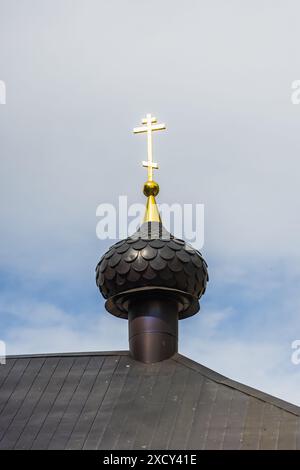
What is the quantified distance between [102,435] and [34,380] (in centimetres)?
192

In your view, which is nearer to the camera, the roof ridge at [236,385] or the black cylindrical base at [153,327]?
the roof ridge at [236,385]

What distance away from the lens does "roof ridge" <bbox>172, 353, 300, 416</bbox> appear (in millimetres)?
15211

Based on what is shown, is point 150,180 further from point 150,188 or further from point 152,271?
point 152,271

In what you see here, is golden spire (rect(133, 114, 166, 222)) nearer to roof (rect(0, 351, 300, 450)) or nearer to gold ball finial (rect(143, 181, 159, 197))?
gold ball finial (rect(143, 181, 159, 197))

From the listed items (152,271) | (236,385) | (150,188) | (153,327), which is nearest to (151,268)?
(152,271)

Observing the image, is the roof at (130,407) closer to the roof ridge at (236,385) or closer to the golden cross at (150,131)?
the roof ridge at (236,385)

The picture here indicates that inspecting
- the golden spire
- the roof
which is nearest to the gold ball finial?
the golden spire

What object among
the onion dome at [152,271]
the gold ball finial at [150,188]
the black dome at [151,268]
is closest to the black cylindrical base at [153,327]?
the onion dome at [152,271]

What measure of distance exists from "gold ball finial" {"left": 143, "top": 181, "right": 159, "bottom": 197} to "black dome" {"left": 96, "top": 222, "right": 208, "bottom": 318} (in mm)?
552

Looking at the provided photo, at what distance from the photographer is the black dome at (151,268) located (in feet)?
56.3

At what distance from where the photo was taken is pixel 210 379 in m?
16.1

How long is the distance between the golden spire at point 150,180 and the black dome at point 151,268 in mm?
277

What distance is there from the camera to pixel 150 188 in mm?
18156
